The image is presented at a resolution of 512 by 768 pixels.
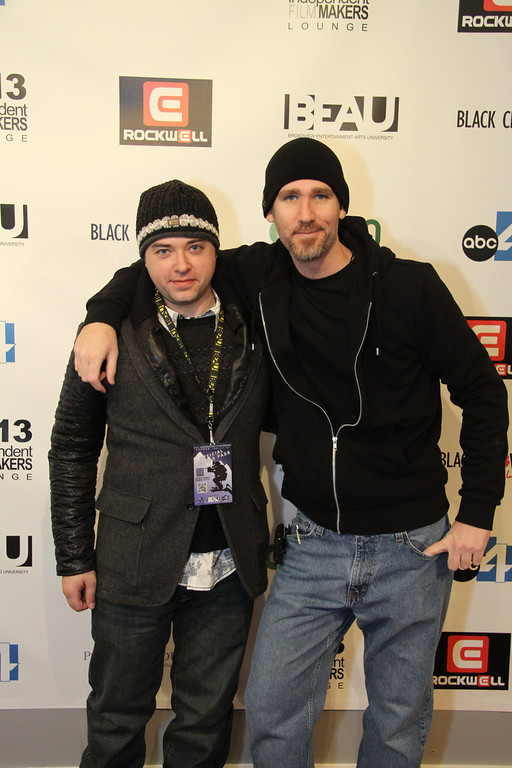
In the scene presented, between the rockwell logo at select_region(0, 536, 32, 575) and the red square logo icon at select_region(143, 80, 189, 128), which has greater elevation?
the red square logo icon at select_region(143, 80, 189, 128)

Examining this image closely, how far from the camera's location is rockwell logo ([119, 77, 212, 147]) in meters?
1.70

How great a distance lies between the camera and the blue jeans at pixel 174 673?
1.37 m

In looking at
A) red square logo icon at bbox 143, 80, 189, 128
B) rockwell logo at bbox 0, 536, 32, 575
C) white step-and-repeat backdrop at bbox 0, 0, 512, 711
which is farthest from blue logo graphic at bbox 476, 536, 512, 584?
red square logo icon at bbox 143, 80, 189, 128

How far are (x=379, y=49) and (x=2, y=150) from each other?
1.20 m

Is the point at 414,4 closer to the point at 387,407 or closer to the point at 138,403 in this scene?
→ the point at 387,407

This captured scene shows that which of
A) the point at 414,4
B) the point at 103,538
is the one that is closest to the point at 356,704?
the point at 103,538

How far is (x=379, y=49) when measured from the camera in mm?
1696

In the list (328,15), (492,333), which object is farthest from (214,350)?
(328,15)

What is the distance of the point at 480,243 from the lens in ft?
5.83

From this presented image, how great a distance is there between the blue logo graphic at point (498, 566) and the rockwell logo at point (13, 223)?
1.85 m

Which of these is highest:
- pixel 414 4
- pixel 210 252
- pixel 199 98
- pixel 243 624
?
pixel 414 4

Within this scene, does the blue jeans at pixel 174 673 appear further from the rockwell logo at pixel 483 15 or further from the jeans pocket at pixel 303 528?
the rockwell logo at pixel 483 15

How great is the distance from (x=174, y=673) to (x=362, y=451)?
2.62 feet

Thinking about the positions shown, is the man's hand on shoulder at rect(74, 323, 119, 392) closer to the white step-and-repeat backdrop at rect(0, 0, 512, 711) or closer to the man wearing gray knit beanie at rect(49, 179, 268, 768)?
the man wearing gray knit beanie at rect(49, 179, 268, 768)
